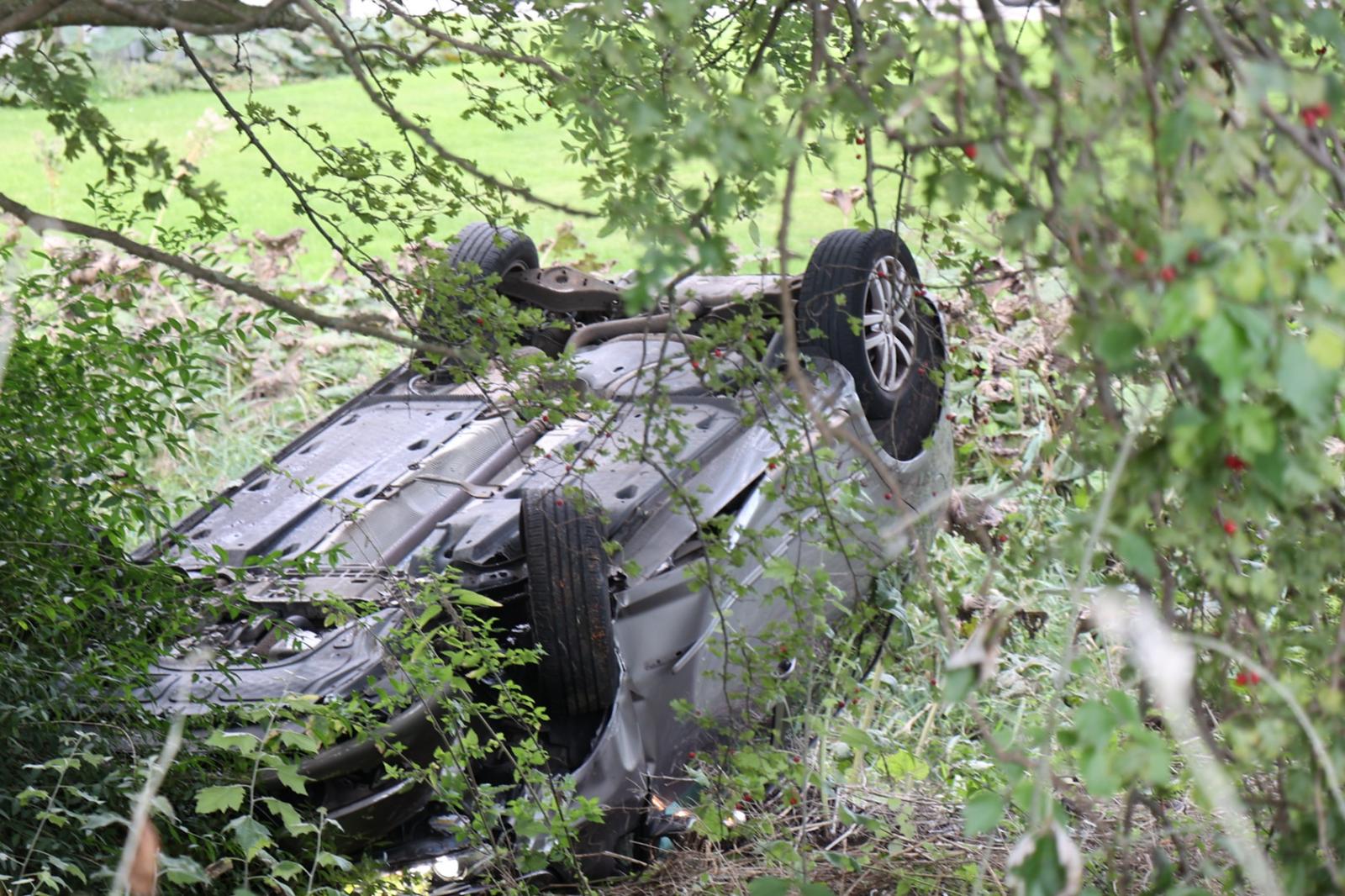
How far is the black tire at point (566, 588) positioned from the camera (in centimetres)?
397

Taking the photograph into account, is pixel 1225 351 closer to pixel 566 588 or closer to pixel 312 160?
pixel 566 588

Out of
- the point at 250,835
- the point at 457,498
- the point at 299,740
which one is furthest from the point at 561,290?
the point at 250,835

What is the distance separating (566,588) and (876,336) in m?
1.99

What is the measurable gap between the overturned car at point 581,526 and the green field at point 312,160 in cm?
432

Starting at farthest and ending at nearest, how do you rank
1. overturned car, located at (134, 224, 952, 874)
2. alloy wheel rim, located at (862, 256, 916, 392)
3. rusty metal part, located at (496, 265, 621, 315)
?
rusty metal part, located at (496, 265, 621, 315) < alloy wheel rim, located at (862, 256, 916, 392) < overturned car, located at (134, 224, 952, 874)

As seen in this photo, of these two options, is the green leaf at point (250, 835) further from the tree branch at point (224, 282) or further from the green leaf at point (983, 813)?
the green leaf at point (983, 813)

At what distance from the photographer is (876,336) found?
17.6ft

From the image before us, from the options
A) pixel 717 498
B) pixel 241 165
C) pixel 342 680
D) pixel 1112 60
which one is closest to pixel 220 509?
pixel 342 680

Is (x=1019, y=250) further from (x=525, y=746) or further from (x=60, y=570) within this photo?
(x=60, y=570)

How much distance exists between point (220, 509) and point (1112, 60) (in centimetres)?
370

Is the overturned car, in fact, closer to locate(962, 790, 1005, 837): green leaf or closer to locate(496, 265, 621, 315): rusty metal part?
locate(496, 265, 621, 315): rusty metal part

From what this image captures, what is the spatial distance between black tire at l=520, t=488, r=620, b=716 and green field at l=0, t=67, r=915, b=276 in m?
5.80

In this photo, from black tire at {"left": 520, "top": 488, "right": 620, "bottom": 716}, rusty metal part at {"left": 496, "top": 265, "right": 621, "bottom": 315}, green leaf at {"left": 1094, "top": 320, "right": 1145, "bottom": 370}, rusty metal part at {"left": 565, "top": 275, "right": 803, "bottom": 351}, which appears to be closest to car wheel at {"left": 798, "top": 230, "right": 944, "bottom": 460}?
rusty metal part at {"left": 565, "top": 275, "right": 803, "bottom": 351}

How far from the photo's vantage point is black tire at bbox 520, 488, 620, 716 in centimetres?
397
